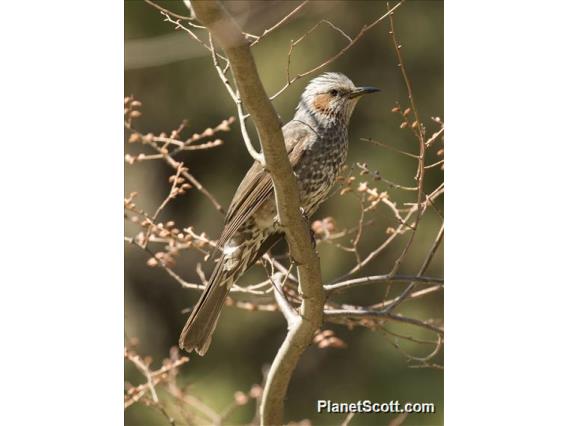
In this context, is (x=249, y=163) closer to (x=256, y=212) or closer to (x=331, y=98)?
(x=331, y=98)

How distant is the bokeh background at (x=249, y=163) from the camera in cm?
477

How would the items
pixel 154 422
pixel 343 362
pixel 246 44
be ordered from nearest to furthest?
pixel 246 44 < pixel 154 422 < pixel 343 362

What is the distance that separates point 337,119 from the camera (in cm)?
401

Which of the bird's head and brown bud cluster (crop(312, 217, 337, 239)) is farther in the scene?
the bird's head

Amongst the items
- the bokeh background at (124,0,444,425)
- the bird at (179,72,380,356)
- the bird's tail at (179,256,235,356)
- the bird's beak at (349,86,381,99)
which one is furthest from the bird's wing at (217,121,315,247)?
the bokeh background at (124,0,444,425)

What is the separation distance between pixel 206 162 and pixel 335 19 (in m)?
2.28

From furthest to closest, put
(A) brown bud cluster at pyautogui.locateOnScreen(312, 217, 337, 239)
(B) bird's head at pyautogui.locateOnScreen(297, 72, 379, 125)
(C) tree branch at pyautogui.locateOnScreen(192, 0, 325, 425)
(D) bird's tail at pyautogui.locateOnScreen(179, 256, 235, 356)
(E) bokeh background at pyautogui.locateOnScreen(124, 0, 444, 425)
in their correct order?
(E) bokeh background at pyautogui.locateOnScreen(124, 0, 444, 425) → (B) bird's head at pyautogui.locateOnScreen(297, 72, 379, 125) → (A) brown bud cluster at pyautogui.locateOnScreen(312, 217, 337, 239) → (D) bird's tail at pyautogui.locateOnScreen(179, 256, 235, 356) → (C) tree branch at pyautogui.locateOnScreen(192, 0, 325, 425)

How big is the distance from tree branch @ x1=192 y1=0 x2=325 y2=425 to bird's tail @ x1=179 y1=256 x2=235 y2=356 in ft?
1.52

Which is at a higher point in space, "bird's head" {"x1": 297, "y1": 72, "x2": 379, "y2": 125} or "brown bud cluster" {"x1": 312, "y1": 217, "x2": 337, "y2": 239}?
"bird's head" {"x1": 297, "y1": 72, "x2": 379, "y2": 125}

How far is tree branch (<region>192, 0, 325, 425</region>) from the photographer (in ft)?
7.75

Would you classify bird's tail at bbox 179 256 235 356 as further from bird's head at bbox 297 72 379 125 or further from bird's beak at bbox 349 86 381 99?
bird's beak at bbox 349 86 381 99

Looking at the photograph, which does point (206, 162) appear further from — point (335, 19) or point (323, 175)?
point (323, 175)

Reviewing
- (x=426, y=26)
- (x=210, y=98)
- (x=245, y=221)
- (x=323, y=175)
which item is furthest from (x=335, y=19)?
(x=210, y=98)
